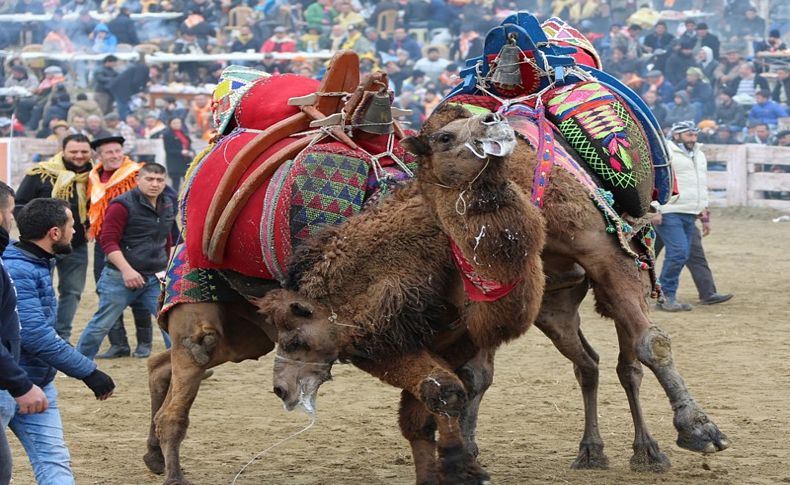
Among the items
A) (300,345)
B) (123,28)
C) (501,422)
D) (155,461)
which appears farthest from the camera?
(123,28)

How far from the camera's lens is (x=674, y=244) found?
12.6 meters

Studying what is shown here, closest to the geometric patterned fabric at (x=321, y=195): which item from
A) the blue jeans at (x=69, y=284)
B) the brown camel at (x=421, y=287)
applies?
the brown camel at (x=421, y=287)

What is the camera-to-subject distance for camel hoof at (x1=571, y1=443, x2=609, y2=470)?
6.76 metres

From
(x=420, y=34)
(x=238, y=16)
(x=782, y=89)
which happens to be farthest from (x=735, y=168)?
(x=238, y=16)

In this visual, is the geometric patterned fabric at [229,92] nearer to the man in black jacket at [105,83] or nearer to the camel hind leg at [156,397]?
the camel hind leg at [156,397]

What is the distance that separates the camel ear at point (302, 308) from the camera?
5352mm

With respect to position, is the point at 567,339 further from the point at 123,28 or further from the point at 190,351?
the point at 123,28

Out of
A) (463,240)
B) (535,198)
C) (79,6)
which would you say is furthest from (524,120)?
(79,6)

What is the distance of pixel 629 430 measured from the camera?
297 inches

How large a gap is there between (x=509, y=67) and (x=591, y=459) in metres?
2.18

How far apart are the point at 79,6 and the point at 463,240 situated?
25.9 metres

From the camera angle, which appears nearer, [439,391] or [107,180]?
[439,391]

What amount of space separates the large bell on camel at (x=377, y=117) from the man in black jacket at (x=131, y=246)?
419cm

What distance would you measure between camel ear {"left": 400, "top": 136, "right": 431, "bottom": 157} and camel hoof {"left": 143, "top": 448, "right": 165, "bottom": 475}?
2576mm
